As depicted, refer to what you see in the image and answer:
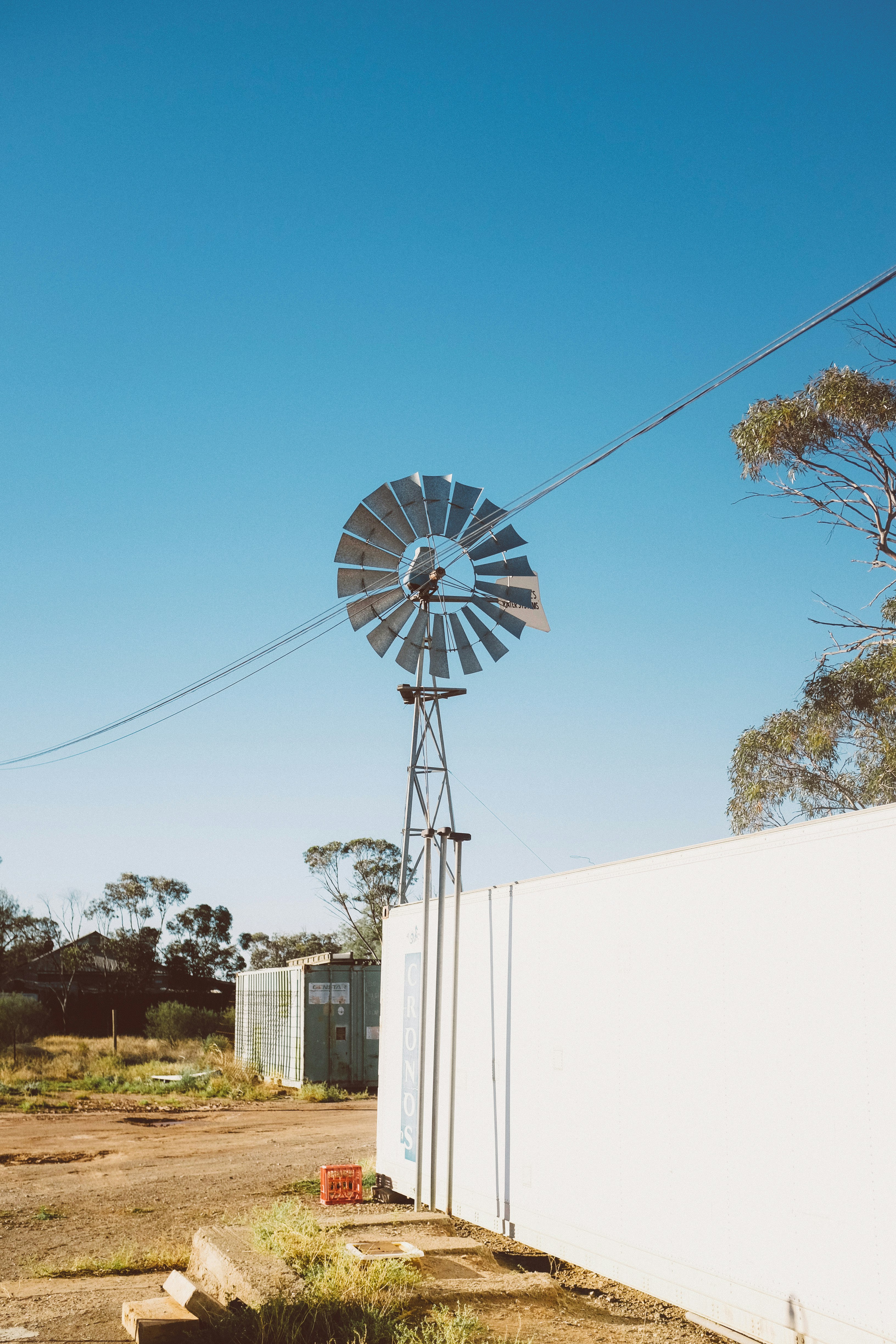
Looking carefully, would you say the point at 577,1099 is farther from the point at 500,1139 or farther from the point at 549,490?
the point at 549,490

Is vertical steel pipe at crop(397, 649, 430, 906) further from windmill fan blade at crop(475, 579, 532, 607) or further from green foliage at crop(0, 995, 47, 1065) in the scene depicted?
green foliage at crop(0, 995, 47, 1065)

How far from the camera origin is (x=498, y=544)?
14.5 m

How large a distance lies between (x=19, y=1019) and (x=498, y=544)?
108 feet

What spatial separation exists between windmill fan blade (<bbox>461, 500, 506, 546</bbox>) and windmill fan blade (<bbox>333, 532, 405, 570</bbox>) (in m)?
1.05

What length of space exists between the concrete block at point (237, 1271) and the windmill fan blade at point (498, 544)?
894 centimetres

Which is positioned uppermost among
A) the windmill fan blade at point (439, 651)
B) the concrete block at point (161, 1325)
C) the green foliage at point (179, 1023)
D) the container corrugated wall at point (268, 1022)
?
the windmill fan blade at point (439, 651)

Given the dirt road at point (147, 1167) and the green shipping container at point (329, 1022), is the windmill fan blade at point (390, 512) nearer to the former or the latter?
the dirt road at point (147, 1167)

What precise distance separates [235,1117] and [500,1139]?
1370 centimetres

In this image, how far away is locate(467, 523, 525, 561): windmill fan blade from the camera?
1446cm

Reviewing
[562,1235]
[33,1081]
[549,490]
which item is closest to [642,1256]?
[562,1235]

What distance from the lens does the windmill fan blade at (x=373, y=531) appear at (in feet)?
47.3

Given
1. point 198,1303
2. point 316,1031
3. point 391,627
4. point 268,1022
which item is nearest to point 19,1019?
point 268,1022

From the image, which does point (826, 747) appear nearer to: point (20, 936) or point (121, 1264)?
point (121, 1264)

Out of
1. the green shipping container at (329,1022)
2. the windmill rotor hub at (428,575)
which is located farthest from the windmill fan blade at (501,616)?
the green shipping container at (329,1022)
